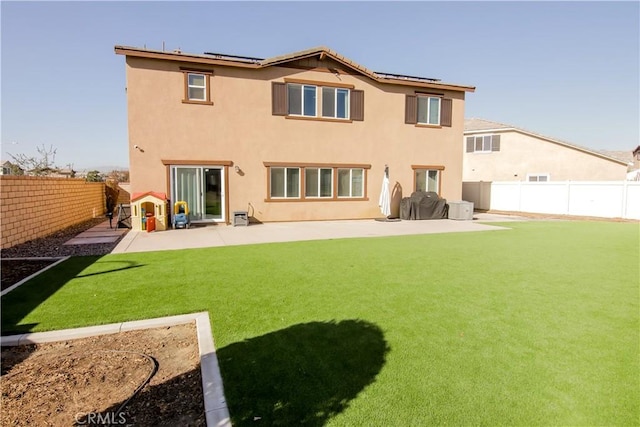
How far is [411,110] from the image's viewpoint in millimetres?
18062

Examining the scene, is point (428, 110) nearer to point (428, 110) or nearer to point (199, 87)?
point (428, 110)

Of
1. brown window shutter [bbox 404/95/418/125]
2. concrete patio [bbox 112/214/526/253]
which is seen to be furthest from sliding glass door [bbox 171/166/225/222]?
brown window shutter [bbox 404/95/418/125]

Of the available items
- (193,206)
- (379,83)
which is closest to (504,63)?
(379,83)

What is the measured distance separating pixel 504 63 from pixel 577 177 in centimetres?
1315

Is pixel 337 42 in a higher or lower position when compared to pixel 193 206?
higher

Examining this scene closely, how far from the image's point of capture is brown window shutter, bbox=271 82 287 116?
51.4 ft

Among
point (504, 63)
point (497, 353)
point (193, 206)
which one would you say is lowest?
point (497, 353)

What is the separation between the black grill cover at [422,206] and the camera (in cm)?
1750

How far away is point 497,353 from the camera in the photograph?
373 cm

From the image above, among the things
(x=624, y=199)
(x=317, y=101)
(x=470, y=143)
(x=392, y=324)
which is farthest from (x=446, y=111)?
(x=392, y=324)

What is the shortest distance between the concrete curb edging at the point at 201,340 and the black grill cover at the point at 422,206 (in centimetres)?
1405

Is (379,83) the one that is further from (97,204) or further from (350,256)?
(97,204)

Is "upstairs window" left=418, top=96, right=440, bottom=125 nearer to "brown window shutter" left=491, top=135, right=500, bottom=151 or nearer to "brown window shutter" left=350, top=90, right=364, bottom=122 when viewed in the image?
"brown window shutter" left=350, top=90, right=364, bottom=122

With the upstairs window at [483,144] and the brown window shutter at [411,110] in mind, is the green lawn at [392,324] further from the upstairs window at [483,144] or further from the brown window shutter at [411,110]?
the upstairs window at [483,144]
